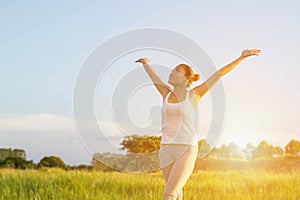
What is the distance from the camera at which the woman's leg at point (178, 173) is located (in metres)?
4.62

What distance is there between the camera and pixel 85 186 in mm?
7895

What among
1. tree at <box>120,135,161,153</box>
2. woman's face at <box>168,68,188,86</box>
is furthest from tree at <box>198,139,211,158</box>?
woman's face at <box>168,68,188,86</box>

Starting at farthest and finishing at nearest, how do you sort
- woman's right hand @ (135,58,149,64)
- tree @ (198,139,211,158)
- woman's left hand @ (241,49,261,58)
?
tree @ (198,139,211,158) < woman's right hand @ (135,58,149,64) < woman's left hand @ (241,49,261,58)

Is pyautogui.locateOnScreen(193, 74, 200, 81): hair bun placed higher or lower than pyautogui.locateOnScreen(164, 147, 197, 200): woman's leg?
higher

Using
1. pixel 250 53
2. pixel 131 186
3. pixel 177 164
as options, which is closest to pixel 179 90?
pixel 177 164

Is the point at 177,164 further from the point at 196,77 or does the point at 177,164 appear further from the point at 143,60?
the point at 143,60

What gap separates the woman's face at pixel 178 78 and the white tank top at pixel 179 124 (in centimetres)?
25

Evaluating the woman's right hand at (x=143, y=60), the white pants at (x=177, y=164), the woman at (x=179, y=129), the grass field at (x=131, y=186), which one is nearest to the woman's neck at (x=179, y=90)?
the woman at (x=179, y=129)

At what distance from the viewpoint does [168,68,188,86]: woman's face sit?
193 inches

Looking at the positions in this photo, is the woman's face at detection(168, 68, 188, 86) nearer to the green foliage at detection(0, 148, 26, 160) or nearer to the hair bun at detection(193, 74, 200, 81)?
the hair bun at detection(193, 74, 200, 81)

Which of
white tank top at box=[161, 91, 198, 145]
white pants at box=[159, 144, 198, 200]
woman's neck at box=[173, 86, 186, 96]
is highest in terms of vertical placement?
woman's neck at box=[173, 86, 186, 96]

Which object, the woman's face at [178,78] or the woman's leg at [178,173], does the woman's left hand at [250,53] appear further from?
the woman's leg at [178,173]

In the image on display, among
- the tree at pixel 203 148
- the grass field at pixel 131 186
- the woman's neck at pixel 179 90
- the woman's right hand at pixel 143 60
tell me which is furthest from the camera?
the grass field at pixel 131 186

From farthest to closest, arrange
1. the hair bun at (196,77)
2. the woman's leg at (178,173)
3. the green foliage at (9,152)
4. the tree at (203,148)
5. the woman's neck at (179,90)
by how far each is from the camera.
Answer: the green foliage at (9,152) → the tree at (203,148) → the hair bun at (196,77) → the woman's neck at (179,90) → the woman's leg at (178,173)
